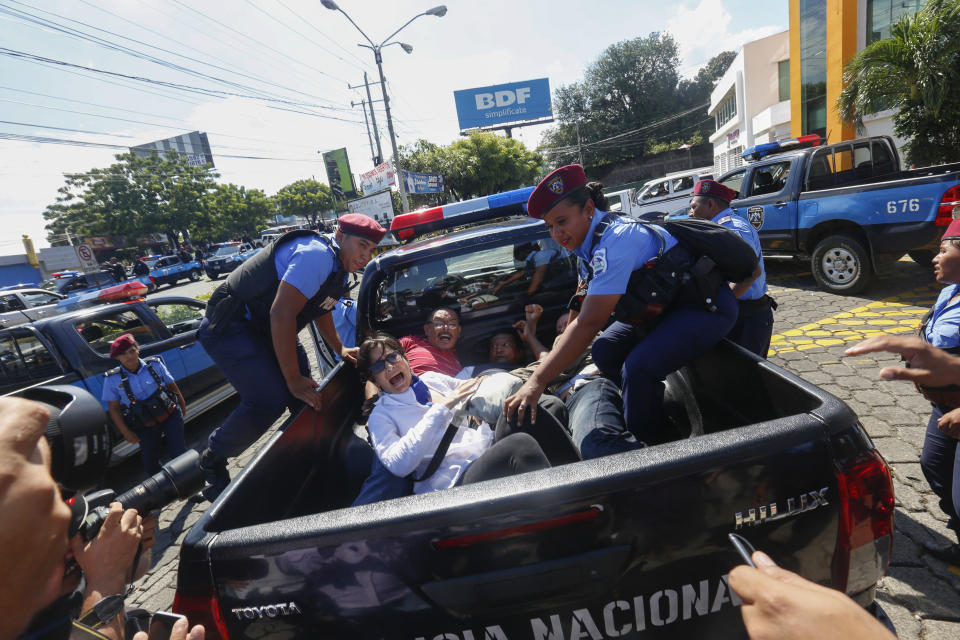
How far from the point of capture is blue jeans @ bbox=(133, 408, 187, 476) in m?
3.76

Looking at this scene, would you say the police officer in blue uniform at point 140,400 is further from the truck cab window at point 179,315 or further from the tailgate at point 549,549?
the tailgate at point 549,549

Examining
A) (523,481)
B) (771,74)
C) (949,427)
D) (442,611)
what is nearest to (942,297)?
(949,427)

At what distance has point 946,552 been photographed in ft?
6.76

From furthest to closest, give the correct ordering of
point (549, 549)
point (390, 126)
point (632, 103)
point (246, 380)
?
point (632, 103)
point (390, 126)
point (246, 380)
point (549, 549)

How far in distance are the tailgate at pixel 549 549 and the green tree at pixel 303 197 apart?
60.8 metres

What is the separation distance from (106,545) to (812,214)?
759 centimetres

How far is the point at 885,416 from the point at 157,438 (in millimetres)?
5660

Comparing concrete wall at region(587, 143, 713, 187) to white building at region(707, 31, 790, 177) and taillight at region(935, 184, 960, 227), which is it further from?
taillight at region(935, 184, 960, 227)

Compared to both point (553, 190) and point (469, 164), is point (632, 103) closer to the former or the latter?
point (469, 164)

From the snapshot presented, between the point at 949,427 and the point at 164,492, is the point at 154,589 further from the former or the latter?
the point at 949,427

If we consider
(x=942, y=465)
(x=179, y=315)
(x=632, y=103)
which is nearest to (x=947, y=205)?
(x=942, y=465)

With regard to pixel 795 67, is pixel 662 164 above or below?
below

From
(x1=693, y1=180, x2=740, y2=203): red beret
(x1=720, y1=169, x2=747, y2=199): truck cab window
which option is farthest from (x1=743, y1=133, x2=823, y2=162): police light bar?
(x1=693, y1=180, x2=740, y2=203): red beret

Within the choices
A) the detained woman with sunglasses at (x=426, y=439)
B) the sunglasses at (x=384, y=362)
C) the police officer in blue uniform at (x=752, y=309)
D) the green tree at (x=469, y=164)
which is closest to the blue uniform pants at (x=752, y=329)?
the police officer in blue uniform at (x=752, y=309)
